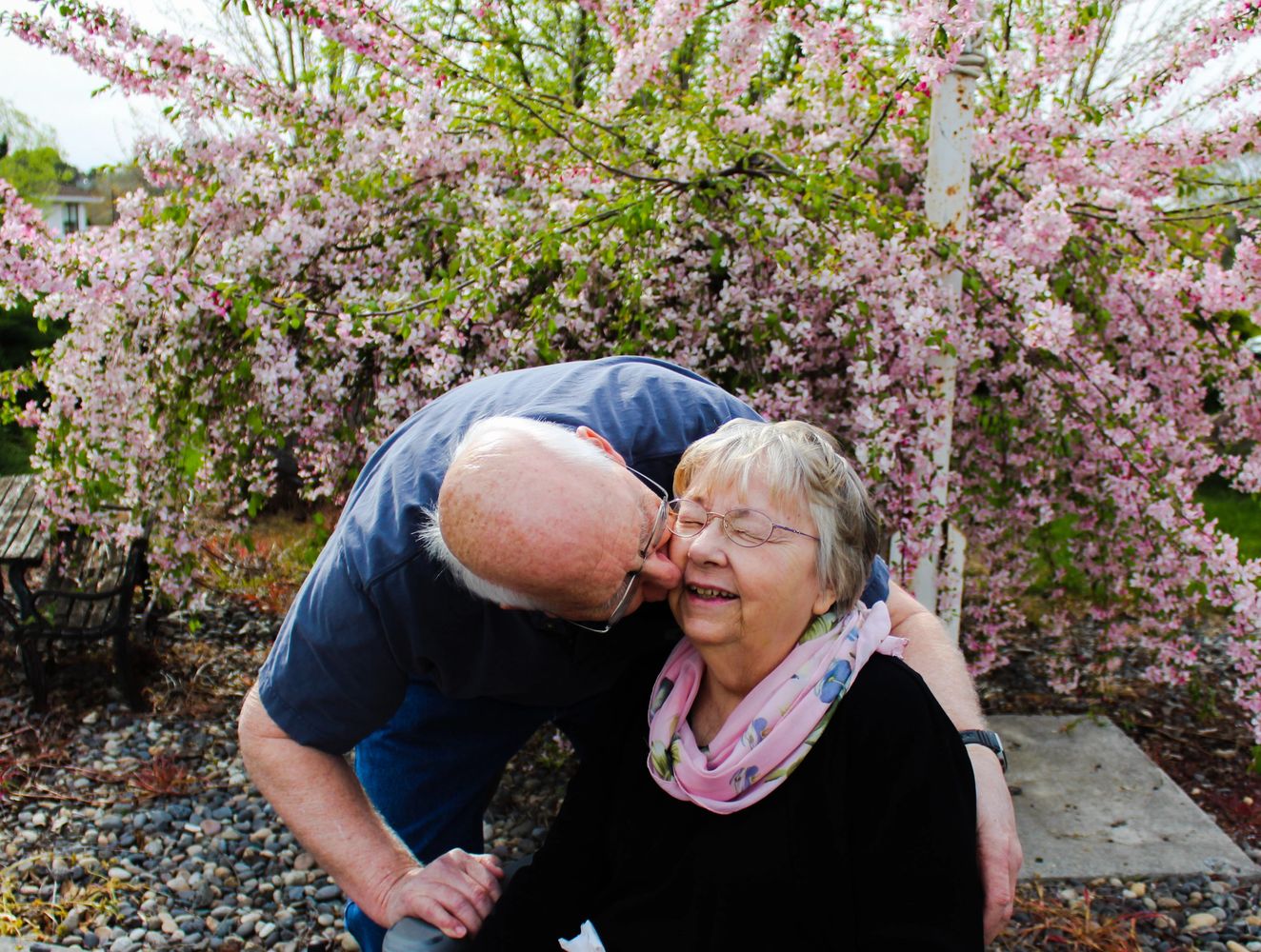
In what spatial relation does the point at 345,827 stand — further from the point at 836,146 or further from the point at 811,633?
the point at 836,146

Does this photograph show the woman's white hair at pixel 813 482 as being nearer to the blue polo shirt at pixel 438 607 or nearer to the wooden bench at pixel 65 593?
the blue polo shirt at pixel 438 607

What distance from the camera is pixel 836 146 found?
3.51 metres

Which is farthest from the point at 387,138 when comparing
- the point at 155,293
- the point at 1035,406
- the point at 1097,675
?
the point at 1097,675

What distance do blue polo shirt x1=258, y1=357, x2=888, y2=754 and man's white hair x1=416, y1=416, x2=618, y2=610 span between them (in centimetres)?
6

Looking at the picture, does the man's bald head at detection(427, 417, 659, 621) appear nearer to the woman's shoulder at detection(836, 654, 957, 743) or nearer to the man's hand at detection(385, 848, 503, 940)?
the woman's shoulder at detection(836, 654, 957, 743)

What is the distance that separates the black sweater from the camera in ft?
4.96

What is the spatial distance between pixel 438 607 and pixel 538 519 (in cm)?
34

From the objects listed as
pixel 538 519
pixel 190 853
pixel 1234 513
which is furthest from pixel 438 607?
pixel 1234 513

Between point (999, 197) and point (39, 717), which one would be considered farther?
point (39, 717)

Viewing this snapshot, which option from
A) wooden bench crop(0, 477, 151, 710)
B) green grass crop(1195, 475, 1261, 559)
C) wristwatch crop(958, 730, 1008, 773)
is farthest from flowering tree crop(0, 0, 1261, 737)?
green grass crop(1195, 475, 1261, 559)

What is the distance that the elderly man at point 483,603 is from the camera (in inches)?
61.4

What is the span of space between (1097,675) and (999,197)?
1.93 meters

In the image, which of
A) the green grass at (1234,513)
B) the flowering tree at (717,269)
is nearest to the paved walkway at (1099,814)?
the flowering tree at (717,269)

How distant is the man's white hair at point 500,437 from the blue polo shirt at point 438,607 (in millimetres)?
64
